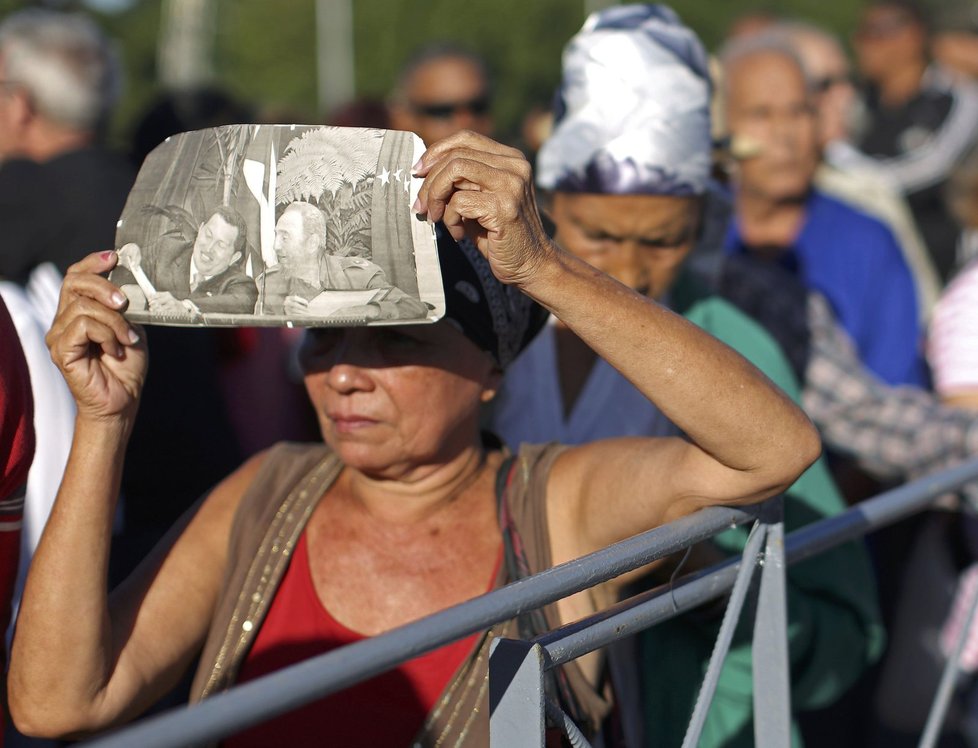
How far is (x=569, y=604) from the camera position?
7.12 ft

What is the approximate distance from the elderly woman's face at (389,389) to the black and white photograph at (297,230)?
380 millimetres

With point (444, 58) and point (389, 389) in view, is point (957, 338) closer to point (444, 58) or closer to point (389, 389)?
point (389, 389)

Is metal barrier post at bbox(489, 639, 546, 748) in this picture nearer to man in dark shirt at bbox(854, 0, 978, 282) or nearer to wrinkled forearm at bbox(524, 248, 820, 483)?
wrinkled forearm at bbox(524, 248, 820, 483)

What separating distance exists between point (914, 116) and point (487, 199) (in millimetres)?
5343

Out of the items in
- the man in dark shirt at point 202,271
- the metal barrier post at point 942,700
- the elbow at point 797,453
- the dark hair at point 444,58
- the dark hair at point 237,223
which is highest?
the dark hair at point 237,223

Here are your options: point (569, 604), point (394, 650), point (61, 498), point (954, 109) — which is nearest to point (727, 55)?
point (954, 109)

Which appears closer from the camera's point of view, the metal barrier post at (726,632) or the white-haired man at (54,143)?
the metal barrier post at (726,632)

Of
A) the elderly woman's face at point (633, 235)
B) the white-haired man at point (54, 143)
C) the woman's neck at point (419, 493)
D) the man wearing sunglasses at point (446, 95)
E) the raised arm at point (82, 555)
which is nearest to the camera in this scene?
the raised arm at point (82, 555)

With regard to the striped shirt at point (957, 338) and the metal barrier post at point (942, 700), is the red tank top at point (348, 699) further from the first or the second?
the striped shirt at point (957, 338)

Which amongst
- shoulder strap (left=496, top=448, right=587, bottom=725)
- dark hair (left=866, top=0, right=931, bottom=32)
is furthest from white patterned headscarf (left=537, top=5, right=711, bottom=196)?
dark hair (left=866, top=0, right=931, bottom=32)

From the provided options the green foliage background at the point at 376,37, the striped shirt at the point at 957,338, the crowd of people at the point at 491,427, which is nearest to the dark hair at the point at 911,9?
the crowd of people at the point at 491,427

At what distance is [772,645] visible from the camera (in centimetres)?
213

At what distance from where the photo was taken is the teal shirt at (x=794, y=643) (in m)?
2.52

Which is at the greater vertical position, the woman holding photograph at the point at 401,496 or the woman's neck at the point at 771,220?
the woman holding photograph at the point at 401,496
